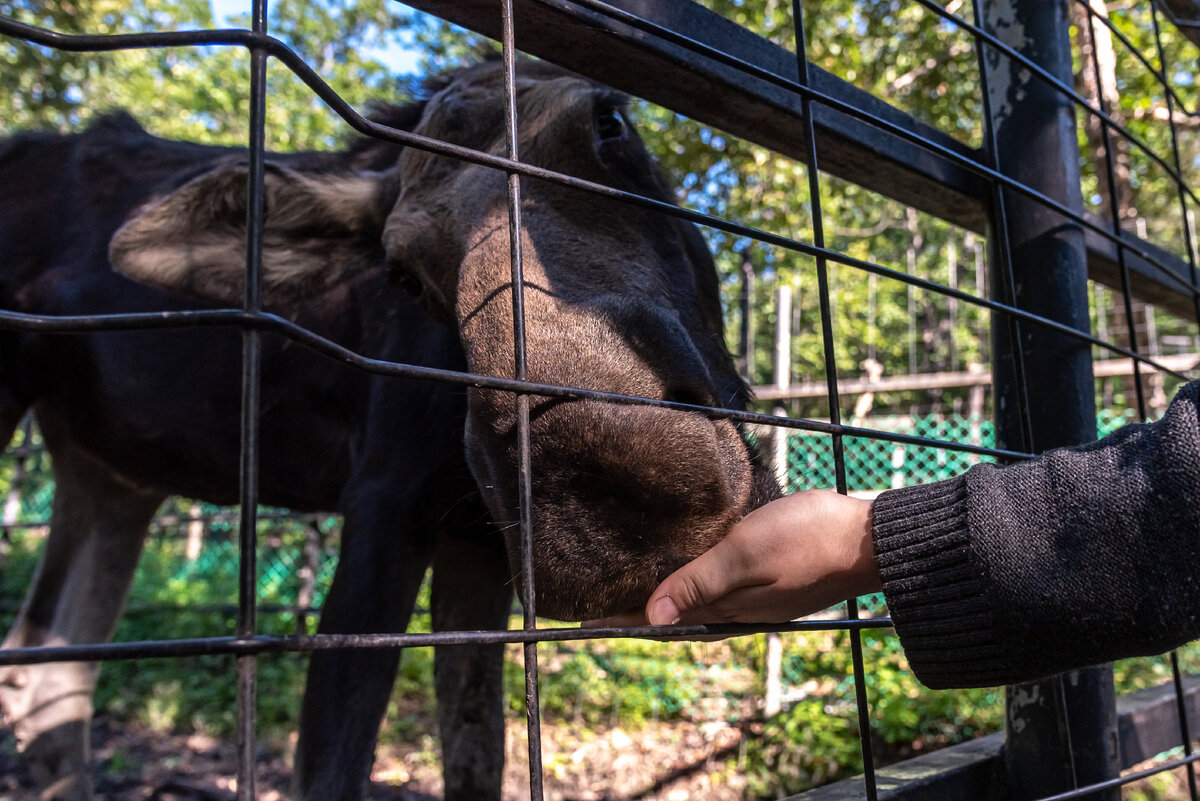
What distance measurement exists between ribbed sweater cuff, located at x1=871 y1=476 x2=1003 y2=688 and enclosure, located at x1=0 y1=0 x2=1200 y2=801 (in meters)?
0.15

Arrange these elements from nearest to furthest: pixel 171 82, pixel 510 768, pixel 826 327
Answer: pixel 826 327 < pixel 510 768 < pixel 171 82

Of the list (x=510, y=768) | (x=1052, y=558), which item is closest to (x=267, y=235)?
(x=1052, y=558)

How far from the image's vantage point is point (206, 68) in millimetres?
16219

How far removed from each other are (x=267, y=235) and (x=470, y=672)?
1.87 metres

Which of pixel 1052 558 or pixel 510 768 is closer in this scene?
pixel 1052 558

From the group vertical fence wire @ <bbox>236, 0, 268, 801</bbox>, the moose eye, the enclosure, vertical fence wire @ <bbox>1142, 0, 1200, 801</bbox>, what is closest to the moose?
the moose eye

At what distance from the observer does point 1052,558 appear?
42.3 inches

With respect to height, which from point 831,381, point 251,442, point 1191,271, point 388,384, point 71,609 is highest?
point 1191,271

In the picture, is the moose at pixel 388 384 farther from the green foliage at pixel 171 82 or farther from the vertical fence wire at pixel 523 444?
the green foliage at pixel 171 82

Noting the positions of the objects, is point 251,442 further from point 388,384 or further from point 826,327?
point 388,384

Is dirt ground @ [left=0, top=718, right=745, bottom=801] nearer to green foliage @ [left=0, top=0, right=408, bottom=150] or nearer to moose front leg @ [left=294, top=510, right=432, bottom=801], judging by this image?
moose front leg @ [left=294, top=510, right=432, bottom=801]

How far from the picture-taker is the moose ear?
2619 mm

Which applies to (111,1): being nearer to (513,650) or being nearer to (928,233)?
(513,650)

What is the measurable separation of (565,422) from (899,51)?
8.22 metres
